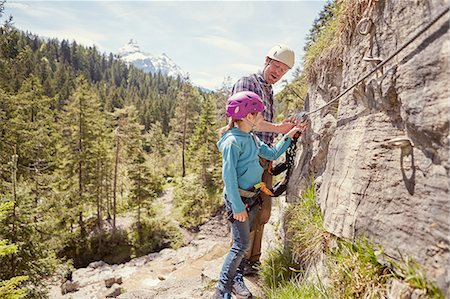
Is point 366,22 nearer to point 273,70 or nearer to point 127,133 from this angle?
point 273,70

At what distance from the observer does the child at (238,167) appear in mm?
3074

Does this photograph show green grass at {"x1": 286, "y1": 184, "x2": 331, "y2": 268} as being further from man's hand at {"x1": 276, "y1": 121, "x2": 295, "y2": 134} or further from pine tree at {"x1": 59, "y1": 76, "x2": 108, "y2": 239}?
pine tree at {"x1": 59, "y1": 76, "x2": 108, "y2": 239}

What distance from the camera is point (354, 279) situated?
7.70 ft

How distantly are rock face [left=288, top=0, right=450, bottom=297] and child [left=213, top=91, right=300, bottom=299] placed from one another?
2.93 ft

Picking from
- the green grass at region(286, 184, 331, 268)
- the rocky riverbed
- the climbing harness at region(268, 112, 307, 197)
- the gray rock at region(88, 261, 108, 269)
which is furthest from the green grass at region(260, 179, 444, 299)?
the gray rock at region(88, 261, 108, 269)

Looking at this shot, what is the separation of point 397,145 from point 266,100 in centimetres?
203

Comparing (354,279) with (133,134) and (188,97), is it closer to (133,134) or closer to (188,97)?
(133,134)

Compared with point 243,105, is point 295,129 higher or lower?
lower

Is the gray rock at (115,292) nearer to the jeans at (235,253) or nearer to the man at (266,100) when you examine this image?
the man at (266,100)

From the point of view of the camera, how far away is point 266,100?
3961 mm

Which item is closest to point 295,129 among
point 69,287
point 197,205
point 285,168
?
point 285,168

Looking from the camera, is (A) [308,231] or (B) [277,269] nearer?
(A) [308,231]

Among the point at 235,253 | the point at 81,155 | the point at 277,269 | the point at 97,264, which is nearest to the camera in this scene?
the point at 235,253

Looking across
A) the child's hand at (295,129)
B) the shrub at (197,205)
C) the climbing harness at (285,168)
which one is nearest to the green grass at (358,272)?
the child's hand at (295,129)
